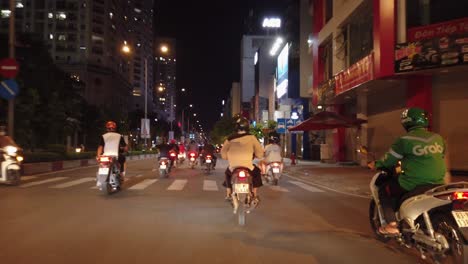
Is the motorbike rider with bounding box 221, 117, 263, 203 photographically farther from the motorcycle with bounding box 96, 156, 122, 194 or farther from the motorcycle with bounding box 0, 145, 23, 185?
the motorcycle with bounding box 0, 145, 23, 185

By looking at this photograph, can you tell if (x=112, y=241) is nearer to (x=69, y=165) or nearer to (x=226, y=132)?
(x=69, y=165)

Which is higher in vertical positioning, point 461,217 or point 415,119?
point 415,119

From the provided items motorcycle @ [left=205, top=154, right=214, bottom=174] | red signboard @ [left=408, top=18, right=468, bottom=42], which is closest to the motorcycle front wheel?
red signboard @ [left=408, top=18, right=468, bottom=42]

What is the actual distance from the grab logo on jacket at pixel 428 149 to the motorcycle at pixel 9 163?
499 inches

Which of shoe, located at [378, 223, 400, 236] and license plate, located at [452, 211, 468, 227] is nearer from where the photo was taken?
license plate, located at [452, 211, 468, 227]

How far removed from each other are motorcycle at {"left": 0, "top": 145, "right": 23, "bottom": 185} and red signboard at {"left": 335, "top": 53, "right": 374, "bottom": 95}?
54.1 feet

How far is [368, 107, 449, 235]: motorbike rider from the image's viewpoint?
667 cm

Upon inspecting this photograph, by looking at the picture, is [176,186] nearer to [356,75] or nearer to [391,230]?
[391,230]

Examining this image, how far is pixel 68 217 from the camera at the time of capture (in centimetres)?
1012

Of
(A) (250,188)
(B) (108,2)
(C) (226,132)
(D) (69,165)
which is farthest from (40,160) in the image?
(B) (108,2)

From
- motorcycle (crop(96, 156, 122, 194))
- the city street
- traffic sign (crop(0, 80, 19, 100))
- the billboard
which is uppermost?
the billboard

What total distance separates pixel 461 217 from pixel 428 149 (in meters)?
1.13

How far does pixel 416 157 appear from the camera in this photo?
6.74 meters

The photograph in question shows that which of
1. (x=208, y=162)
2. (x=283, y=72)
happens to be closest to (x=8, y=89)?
(x=208, y=162)
